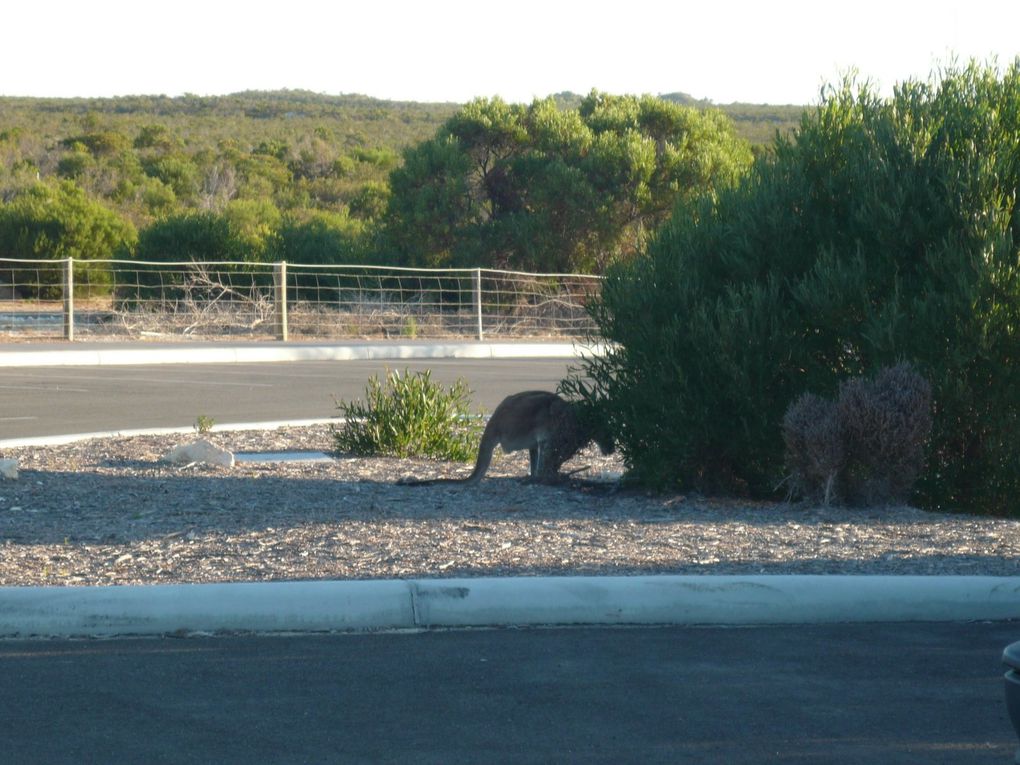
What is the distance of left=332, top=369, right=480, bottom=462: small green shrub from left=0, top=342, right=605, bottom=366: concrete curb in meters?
9.71

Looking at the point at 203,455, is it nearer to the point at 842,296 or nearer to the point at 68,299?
the point at 842,296

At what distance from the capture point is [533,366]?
2561 centimetres

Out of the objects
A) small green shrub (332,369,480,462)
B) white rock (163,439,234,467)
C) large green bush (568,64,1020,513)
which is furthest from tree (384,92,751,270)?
large green bush (568,64,1020,513)

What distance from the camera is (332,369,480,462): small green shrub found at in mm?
11484

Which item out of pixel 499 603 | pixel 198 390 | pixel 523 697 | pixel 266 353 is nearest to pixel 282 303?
pixel 266 353

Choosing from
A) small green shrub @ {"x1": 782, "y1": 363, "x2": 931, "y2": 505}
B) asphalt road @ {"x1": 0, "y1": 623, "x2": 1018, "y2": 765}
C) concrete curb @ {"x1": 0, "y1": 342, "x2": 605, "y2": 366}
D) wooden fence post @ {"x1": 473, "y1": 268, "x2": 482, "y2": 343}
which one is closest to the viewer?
asphalt road @ {"x1": 0, "y1": 623, "x2": 1018, "y2": 765}

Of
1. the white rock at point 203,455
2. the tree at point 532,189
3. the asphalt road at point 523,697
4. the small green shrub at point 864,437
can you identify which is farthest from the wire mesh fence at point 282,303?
the asphalt road at point 523,697

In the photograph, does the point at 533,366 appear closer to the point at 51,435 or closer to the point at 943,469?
the point at 51,435

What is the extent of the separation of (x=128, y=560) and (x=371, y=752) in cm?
288

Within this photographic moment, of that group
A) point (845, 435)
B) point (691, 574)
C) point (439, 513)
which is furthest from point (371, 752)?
point (845, 435)

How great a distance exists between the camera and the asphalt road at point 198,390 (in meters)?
14.9

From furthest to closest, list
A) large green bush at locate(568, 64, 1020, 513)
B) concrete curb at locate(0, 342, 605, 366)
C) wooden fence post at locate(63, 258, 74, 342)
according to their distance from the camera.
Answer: wooden fence post at locate(63, 258, 74, 342) < concrete curb at locate(0, 342, 605, 366) < large green bush at locate(568, 64, 1020, 513)

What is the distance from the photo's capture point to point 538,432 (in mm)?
9773

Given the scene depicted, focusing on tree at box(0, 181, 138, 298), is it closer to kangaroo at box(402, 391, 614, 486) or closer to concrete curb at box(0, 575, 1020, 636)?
kangaroo at box(402, 391, 614, 486)
